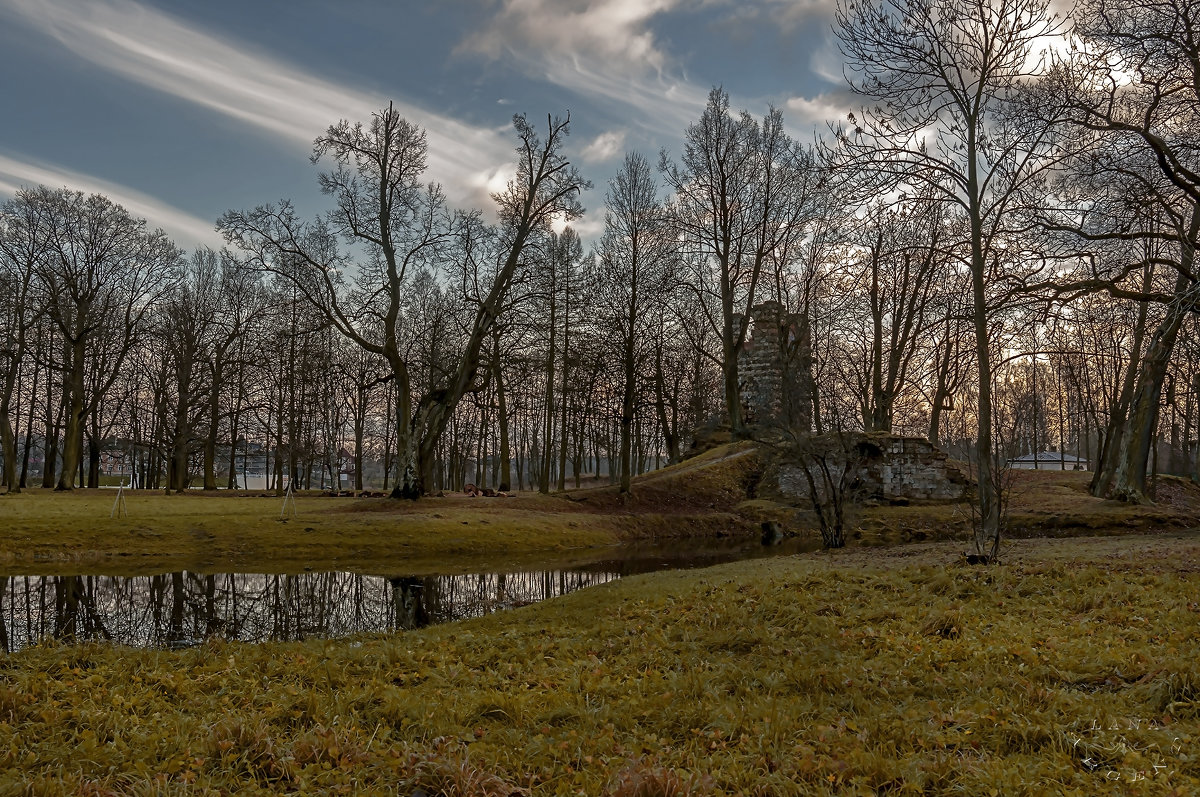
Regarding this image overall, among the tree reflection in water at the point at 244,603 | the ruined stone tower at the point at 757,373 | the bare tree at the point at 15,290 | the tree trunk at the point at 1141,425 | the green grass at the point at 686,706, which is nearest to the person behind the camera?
the green grass at the point at 686,706

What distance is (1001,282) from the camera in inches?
582

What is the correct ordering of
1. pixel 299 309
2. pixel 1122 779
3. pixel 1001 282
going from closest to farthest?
1. pixel 1122 779
2. pixel 1001 282
3. pixel 299 309

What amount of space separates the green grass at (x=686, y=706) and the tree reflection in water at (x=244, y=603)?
317 centimetres

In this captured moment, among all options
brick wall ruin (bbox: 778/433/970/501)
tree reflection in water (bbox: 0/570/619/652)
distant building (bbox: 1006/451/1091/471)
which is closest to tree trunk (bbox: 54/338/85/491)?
tree reflection in water (bbox: 0/570/619/652)

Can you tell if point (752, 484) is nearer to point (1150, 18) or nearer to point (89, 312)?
point (1150, 18)

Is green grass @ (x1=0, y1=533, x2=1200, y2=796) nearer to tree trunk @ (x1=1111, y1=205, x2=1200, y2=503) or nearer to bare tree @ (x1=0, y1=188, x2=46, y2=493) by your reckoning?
tree trunk @ (x1=1111, y1=205, x2=1200, y2=503)

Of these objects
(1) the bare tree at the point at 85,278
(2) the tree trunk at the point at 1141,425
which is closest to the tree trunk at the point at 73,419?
(1) the bare tree at the point at 85,278

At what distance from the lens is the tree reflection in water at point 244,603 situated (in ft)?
37.3

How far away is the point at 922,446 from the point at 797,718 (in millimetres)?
29690

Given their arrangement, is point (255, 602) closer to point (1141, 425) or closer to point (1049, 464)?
point (1141, 425)

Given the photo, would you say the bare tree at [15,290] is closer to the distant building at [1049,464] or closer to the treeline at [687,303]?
the treeline at [687,303]

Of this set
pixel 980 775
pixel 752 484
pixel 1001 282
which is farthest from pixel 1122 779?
pixel 752 484

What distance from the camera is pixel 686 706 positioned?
5734 mm

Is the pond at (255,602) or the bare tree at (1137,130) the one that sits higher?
the bare tree at (1137,130)
